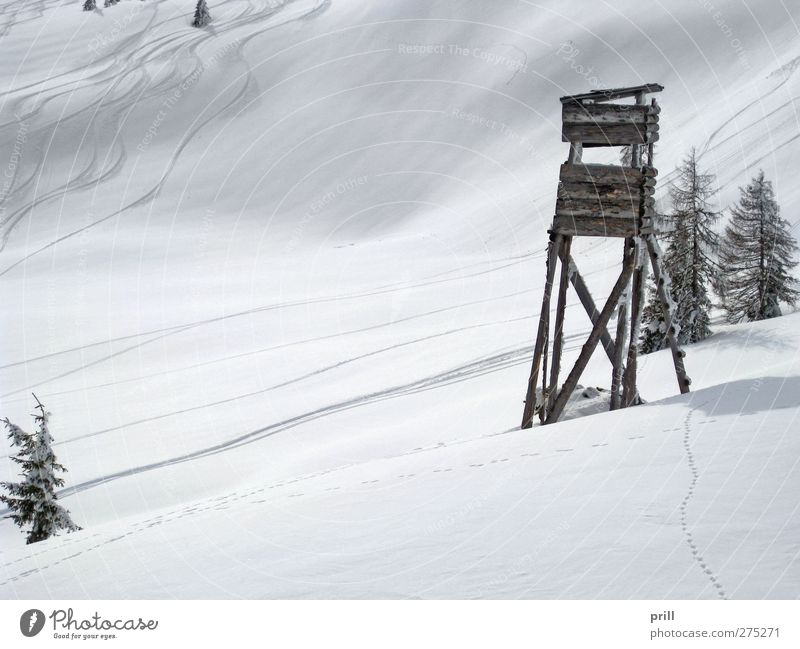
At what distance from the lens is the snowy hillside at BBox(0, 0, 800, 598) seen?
5742 millimetres

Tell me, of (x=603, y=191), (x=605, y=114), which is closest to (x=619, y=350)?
(x=603, y=191)

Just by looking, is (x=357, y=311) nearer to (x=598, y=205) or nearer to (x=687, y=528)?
(x=598, y=205)

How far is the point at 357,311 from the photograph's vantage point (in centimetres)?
3319

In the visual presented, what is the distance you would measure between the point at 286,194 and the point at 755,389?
5802 centimetres

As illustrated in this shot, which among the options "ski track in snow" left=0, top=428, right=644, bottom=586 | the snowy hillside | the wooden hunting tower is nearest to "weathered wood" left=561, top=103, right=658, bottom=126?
the wooden hunting tower

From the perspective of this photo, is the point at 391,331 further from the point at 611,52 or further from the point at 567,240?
the point at 611,52

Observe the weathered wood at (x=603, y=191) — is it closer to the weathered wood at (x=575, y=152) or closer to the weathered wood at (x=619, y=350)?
the weathered wood at (x=575, y=152)

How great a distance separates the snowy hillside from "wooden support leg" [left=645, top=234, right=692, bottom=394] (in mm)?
297

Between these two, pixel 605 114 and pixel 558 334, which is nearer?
pixel 605 114

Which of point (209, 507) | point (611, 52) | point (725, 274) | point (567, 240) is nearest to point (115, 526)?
point (209, 507)

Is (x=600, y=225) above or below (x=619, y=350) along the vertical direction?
above

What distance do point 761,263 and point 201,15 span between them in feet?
A: 231

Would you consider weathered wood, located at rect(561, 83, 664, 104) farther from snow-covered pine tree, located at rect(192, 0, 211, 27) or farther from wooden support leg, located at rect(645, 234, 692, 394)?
snow-covered pine tree, located at rect(192, 0, 211, 27)

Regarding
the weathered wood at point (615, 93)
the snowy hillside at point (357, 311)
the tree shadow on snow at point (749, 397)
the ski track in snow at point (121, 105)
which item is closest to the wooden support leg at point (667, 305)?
the snowy hillside at point (357, 311)
